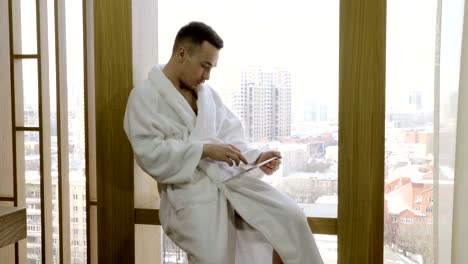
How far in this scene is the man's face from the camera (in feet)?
5.80

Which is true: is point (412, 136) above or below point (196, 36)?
below

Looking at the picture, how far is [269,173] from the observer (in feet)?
5.98

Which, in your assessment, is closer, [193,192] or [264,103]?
[193,192]

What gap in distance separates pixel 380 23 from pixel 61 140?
146 cm

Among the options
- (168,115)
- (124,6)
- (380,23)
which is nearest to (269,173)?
(168,115)

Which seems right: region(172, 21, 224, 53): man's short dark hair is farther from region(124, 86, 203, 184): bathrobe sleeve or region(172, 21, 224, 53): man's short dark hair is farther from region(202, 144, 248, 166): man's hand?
region(202, 144, 248, 166): man's hand

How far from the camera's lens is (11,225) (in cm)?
72

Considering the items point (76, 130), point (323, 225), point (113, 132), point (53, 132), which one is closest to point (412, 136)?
point (323, 225)

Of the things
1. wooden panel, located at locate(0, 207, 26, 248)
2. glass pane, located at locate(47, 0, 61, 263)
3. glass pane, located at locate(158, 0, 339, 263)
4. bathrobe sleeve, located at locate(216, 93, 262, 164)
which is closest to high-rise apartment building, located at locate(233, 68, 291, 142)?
glass pane, located at locate(158, 0, 339, 263)

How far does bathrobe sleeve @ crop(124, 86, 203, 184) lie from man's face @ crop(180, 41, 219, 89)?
17 cm

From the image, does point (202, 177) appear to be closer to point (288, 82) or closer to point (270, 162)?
point (270, 162)

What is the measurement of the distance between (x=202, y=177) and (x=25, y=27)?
119 centimetres

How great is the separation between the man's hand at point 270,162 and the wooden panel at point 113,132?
1.91ft

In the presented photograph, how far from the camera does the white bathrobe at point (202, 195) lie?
5.50ft
